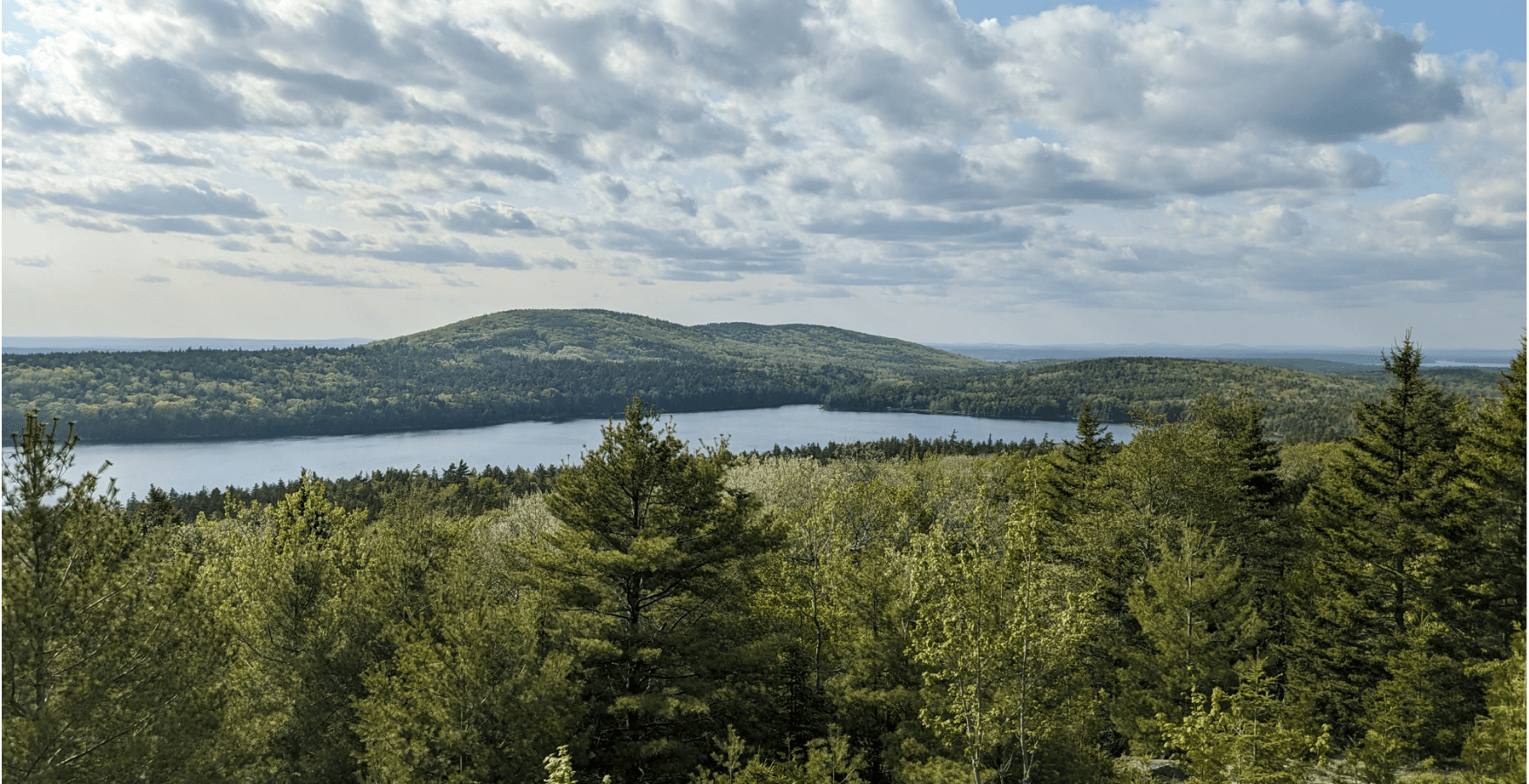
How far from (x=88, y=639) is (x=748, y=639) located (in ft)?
49.2

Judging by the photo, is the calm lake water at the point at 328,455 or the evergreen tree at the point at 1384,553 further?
the calm lake water at the point at 328,455

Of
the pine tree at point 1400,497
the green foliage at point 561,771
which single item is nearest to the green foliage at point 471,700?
the green foliage at point 561,771

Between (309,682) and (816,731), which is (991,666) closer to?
(816,731)

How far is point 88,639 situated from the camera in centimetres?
1399

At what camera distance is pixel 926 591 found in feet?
52.4

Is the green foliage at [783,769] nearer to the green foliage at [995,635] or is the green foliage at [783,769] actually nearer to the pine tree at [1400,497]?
the green foliage at [995,635]

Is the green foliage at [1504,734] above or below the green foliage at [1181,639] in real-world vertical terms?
above

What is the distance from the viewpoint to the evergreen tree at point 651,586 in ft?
71.6

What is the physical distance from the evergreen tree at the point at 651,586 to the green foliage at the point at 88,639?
871 cm

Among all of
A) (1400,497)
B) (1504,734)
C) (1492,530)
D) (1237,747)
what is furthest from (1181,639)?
(1504,734)

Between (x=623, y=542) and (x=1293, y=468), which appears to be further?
(x=1293, y=468)

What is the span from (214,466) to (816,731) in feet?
536

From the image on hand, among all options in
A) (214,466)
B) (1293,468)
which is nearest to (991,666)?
(1293,468)

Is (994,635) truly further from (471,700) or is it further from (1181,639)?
(1181,639)
